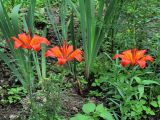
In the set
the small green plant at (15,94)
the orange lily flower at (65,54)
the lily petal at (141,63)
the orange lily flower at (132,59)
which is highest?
the orange lily flower at (65,54)

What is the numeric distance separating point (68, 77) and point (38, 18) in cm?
111

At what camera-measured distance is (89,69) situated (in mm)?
3398

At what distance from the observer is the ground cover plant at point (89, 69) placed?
2.73m

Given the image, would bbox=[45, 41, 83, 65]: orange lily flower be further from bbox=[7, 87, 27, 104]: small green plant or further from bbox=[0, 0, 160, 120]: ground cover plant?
bbox=[7, 87, 27, 104]: small green plant

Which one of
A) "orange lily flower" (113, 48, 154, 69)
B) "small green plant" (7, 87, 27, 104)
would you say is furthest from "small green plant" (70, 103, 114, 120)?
"small green plant" (7, 87, 27, 104)

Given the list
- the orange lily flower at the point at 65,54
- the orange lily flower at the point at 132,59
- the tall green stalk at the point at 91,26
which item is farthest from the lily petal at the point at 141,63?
the tall green stalk at the point at 91,26

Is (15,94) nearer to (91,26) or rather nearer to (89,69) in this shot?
(89,69)

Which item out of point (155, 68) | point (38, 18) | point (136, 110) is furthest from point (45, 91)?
point (38, 18)

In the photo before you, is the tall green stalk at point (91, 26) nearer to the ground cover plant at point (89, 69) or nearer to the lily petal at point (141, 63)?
the ground cover plant at point (89, 69)

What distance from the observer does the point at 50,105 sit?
101 inches

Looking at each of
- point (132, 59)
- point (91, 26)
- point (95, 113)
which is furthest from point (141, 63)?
point (91, 26)

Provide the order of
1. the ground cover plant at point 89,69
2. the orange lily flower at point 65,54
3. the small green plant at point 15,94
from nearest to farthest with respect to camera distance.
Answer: the orange lily flower at point 65,54
the ground cover plant at point 89,69
the small green plant at point 15,94

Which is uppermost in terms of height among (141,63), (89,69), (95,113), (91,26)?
(91,26)

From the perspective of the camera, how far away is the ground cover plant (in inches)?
107
